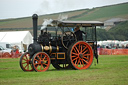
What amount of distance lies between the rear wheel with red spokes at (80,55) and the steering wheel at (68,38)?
1.02ft

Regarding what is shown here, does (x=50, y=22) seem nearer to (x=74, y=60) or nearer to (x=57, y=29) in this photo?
(x=57, y=29)

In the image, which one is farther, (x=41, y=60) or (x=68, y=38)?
(x=68, y=38)

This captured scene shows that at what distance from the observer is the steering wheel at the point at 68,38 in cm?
1394

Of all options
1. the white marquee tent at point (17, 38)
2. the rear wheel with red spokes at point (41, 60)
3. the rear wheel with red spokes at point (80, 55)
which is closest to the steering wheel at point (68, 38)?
the rear wheel with red spokes at point (80, 55)

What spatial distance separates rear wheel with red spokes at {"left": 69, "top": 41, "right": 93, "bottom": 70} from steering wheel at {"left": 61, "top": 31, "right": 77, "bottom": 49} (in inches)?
12.3

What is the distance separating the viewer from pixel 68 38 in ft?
45.8

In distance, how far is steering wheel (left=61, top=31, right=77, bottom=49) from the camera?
13938 millimetres

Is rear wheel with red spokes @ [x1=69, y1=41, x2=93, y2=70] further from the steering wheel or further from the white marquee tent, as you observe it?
the white marquee tent

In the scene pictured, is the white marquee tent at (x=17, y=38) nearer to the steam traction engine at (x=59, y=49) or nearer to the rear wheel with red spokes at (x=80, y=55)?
the steam traction engine at (x=59, y=49)

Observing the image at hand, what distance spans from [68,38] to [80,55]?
91cm

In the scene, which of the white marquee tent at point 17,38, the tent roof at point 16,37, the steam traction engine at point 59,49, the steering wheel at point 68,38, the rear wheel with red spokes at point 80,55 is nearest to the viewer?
the steam traction engine at point 59,49

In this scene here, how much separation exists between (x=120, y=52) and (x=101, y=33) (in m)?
39.8

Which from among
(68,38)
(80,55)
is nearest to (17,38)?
(68,38)

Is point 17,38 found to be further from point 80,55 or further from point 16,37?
point 80,55
